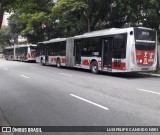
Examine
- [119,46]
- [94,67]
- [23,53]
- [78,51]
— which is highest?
[119,46]

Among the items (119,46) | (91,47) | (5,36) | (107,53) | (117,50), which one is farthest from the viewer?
(5,36)

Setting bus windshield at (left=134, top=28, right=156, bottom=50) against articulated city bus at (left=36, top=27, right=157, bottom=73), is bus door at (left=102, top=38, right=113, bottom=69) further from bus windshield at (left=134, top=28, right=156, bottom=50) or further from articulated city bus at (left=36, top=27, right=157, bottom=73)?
bus windshield at (left=134, top=28, right=156, bottom=50)

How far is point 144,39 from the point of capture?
18.7 metres

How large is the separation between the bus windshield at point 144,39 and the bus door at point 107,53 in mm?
2194

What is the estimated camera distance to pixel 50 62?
3197 centimetres

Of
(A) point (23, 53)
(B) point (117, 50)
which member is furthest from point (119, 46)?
(A) point (23, 53)

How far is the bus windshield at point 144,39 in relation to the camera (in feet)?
60.1

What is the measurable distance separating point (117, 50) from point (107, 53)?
1.32 metres

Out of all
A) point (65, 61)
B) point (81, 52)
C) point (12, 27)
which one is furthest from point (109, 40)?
point (12, 27)

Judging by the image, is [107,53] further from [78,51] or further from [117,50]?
[78,51]

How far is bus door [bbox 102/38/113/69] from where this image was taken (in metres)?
19.9

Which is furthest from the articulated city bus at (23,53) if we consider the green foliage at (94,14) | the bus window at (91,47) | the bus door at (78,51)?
the bus window at (91,47)

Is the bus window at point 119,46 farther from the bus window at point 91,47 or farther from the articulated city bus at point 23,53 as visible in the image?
the articulated city bus at point 23,53

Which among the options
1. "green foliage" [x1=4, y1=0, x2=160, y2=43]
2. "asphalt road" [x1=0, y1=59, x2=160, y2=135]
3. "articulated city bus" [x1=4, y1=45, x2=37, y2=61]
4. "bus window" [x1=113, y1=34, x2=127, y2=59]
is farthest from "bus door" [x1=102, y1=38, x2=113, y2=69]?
"articulated city bus" [x1=4, y1=45, x2=37, y2=61]
